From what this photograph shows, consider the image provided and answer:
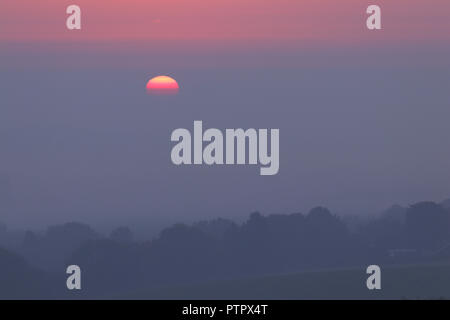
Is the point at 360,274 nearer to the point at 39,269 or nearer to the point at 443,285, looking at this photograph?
the point at 443,285

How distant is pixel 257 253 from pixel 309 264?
0.59 metres

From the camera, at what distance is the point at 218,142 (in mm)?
16844

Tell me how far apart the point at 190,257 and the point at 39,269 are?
5.34 feet

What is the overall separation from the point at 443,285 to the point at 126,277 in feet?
11.2

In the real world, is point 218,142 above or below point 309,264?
above

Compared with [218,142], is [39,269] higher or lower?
lower

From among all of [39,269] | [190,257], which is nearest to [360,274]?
[190,257]

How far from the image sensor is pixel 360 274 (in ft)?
56.4

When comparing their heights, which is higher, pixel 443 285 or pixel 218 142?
pixel 218 142
